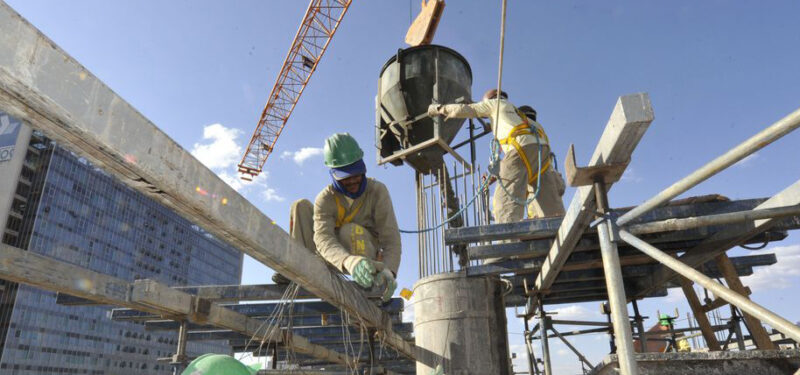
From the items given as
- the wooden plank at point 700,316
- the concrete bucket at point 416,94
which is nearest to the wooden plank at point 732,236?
the wooden plank at point 700,316

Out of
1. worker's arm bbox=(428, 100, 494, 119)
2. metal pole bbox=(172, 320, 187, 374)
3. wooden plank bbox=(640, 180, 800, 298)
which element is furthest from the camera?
worker's arm bbox=(428, 100, 494, 119)

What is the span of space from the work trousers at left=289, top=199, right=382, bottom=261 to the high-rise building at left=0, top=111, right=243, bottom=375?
4777cm

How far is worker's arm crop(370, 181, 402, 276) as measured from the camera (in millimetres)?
5371

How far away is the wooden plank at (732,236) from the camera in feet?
14.0

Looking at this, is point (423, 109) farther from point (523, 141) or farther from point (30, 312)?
point (30, 312)

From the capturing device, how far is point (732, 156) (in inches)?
111

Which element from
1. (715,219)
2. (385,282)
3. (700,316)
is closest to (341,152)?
(385,282)

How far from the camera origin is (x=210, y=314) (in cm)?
602

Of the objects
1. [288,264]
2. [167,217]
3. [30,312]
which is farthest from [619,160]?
[167,217]

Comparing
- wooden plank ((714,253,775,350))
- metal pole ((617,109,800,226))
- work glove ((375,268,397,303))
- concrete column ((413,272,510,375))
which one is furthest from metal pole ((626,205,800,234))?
concrete column ((413,272,510,375))

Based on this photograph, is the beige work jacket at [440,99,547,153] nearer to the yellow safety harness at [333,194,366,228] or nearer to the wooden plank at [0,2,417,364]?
the yellow safety harness at [333,194,366,228]

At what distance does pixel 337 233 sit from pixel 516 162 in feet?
9.44

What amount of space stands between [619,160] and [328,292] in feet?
8.25

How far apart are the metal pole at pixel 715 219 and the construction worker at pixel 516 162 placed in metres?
2.70
